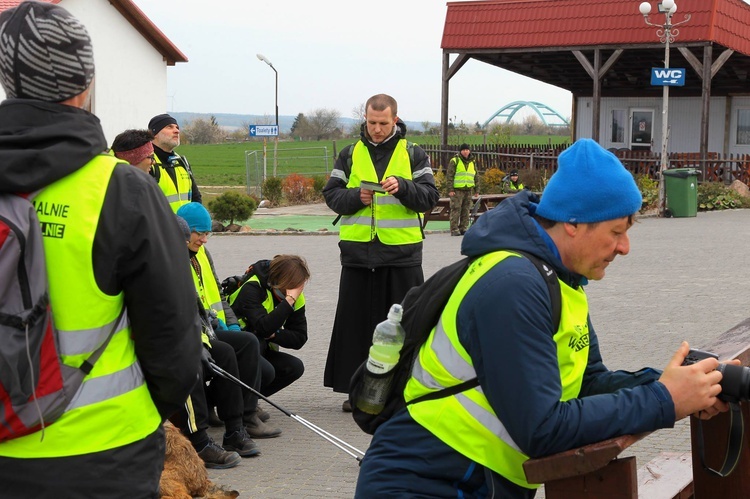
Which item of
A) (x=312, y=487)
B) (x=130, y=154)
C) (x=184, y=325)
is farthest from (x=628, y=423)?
(x=130, y=154)

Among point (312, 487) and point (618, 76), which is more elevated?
point (618, 76)

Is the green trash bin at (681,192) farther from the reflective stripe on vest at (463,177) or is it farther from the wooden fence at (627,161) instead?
the reflective stripe on vest at (463,177)

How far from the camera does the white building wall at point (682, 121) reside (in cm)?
3588

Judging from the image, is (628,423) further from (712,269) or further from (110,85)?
(110,85)

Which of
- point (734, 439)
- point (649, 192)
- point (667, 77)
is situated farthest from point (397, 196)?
point (649, 192)

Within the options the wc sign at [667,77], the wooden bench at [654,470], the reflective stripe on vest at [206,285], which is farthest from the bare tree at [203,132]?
the wooden bench at [654,470]

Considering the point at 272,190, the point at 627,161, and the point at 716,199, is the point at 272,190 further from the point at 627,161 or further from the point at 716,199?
the point at 716,199

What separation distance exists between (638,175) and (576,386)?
1040 inches

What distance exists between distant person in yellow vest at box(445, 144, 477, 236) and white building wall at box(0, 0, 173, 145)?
1319 cm

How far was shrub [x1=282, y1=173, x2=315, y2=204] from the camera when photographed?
31641mm

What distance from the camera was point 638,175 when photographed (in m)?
28.3

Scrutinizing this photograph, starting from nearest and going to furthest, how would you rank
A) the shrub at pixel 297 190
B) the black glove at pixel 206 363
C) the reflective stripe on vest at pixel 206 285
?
the black glove at pixel 206 363 < the reflective stripe on vest at pixel 206 285 < the shrub at pixel 297 190

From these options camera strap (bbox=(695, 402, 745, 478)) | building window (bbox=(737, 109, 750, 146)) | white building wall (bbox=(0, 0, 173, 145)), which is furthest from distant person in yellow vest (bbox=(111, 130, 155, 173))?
building window (bbox=(737, 109, 750, 146))

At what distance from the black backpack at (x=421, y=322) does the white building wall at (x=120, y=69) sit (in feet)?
92.3
